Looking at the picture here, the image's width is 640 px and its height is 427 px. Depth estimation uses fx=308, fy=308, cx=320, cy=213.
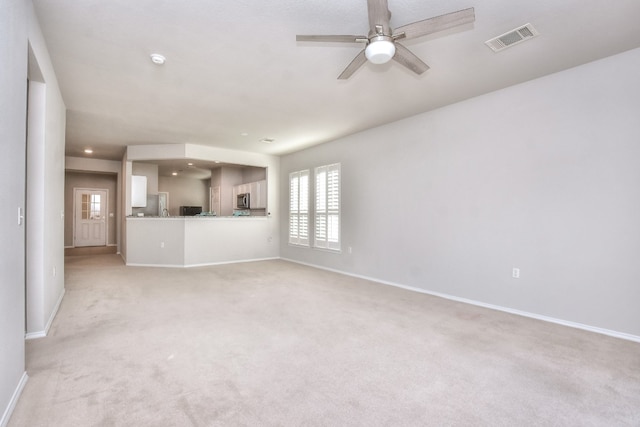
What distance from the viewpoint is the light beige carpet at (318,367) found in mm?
1745

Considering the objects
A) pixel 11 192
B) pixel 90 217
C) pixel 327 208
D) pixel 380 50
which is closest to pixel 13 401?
pixel 11 192

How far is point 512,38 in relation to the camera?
8.79ft

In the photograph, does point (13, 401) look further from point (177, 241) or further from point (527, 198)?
point (177, 241)

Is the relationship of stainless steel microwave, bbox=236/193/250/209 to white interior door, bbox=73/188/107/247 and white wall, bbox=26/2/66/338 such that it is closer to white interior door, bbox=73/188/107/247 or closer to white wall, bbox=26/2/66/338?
white interior door, bbox=73/188/107/247

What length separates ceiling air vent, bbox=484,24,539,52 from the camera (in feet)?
8.39

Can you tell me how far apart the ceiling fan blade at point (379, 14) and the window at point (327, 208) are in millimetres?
3874

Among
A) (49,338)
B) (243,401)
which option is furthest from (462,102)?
(49,338)

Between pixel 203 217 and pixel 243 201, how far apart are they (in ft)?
5.73

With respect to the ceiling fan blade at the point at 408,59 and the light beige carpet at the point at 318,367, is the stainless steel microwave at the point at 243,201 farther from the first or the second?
the ceiling fan blade at the point at 408,59

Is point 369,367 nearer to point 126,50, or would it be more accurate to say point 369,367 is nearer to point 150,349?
point 150,349

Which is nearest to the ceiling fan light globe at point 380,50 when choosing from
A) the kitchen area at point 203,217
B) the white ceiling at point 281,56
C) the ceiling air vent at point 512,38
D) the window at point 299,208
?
the white ceiling at point 281,56

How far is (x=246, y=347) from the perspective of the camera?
2.61 m

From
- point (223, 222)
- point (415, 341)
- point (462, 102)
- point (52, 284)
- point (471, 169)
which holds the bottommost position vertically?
A: point (415, 341)

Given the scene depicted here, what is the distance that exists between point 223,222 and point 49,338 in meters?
4.44
